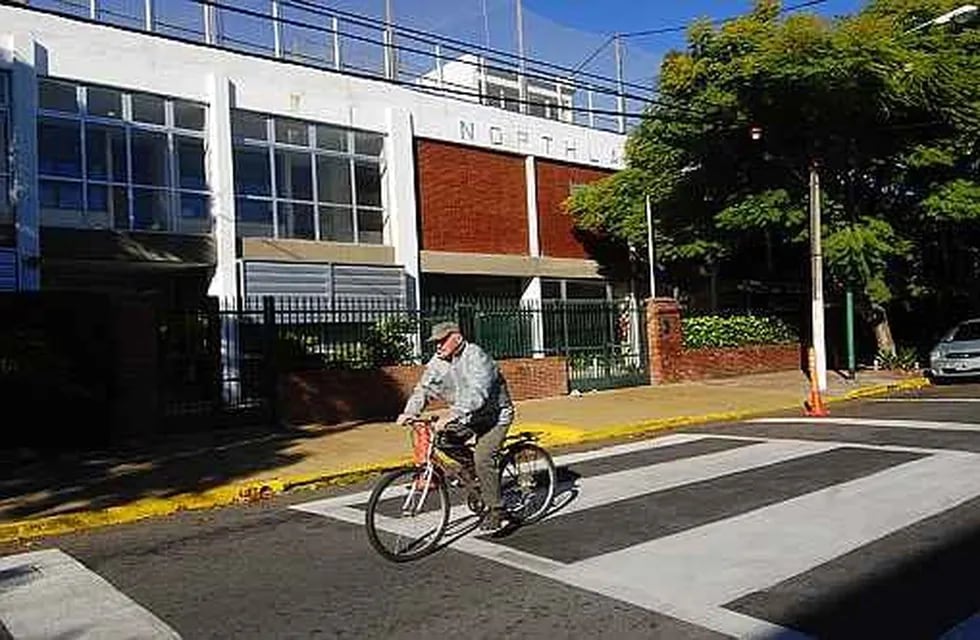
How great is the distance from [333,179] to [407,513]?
62.0 ft

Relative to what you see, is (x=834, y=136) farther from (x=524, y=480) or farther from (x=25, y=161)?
(x=524, y=480)

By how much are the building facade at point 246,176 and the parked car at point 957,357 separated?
10.8m

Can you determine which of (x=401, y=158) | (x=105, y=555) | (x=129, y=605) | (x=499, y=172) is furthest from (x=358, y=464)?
(x=499, y=172)

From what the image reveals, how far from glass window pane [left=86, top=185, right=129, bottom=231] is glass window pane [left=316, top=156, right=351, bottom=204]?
4.91 meters

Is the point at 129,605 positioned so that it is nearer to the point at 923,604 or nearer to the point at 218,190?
the point at 923,604

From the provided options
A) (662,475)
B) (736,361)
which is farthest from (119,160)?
(662,475)

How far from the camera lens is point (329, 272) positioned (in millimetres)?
24406

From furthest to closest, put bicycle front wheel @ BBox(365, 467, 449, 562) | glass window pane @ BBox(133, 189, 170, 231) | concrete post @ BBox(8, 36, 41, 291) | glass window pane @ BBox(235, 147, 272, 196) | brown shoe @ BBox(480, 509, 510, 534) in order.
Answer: glass window pane @ BBox(235, 147, 272, 196), glass window pane @ BBox(133, 189, 170, 231), concrete post @ BBox(8, 36, 41, 291), brown shoe @ BBox(480, 509, 510, 534), bicycle front wheel @ BBox(365, 467, 449, 562)

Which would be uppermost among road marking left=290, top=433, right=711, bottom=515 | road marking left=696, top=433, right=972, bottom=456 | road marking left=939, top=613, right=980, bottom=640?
road marking left=696, top=433, right=972, bottom=456

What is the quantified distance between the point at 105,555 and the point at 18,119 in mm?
14315

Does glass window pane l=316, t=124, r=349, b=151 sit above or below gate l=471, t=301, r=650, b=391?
above

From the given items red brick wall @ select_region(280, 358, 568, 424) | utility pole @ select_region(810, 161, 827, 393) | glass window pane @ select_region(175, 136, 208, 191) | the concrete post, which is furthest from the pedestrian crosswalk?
glass window pane @ select_region(175, 136, 208, 191)

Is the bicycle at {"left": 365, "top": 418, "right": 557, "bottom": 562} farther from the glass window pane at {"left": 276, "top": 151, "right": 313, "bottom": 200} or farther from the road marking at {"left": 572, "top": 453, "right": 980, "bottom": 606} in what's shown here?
the glass window pane at {"left": 276, "top": 151, "right": 313, "bottom": 200}

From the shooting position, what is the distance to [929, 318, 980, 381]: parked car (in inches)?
913
